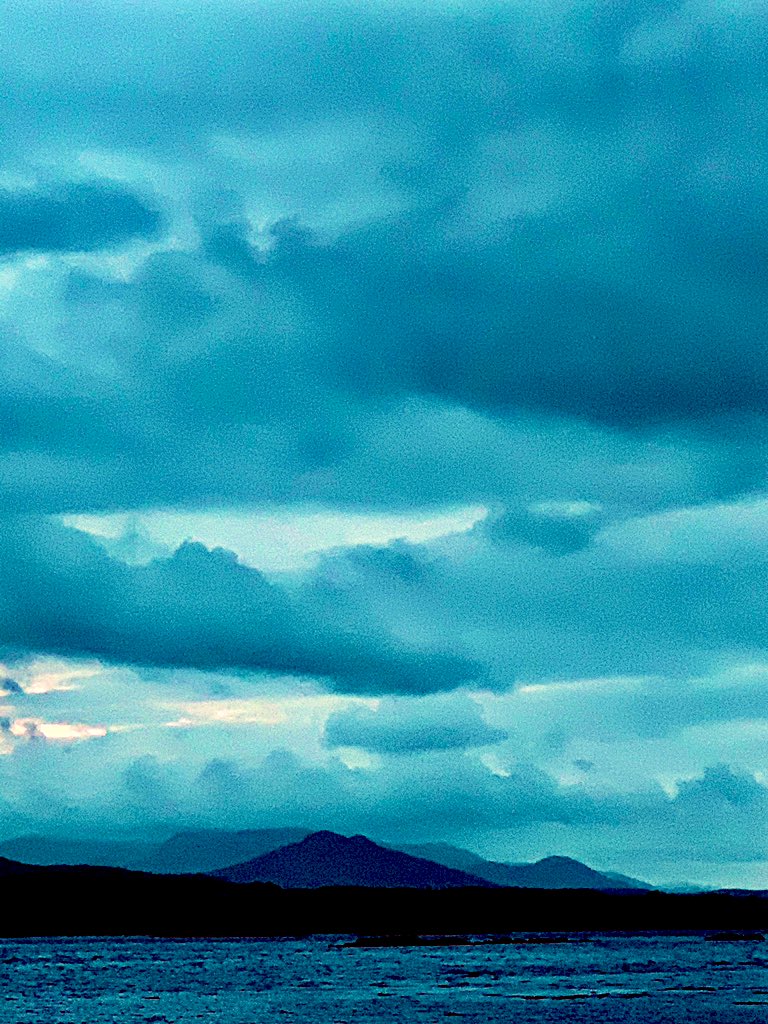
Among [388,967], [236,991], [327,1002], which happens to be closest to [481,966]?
[388,967]

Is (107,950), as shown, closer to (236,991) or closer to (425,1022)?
(236,991)

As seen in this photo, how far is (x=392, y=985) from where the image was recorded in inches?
4387

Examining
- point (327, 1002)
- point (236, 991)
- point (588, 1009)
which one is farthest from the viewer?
point (236, 991)

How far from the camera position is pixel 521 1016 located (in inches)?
3248

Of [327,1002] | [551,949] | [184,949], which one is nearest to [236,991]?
[327,1002]

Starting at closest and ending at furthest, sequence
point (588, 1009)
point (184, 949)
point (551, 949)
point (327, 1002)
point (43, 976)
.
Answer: point (588, 1009) < point (327, 1002) < point (43, 976) < point (551, 949) < point (184, 949)

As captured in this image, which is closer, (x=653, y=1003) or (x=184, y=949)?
(x=653, y=1003)

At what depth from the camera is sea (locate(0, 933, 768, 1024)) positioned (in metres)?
86.9

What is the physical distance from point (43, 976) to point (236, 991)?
96.7 ft

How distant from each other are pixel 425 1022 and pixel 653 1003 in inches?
699

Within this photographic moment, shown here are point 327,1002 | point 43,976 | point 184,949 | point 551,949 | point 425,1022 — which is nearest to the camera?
point 425,1022

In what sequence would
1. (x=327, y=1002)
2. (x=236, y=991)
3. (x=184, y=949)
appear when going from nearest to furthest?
(x=327, y=1002) → (x=236, y=991) → (x=184, y=949)

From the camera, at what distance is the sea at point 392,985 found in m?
86.9

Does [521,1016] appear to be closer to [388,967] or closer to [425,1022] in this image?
[425,1022]
